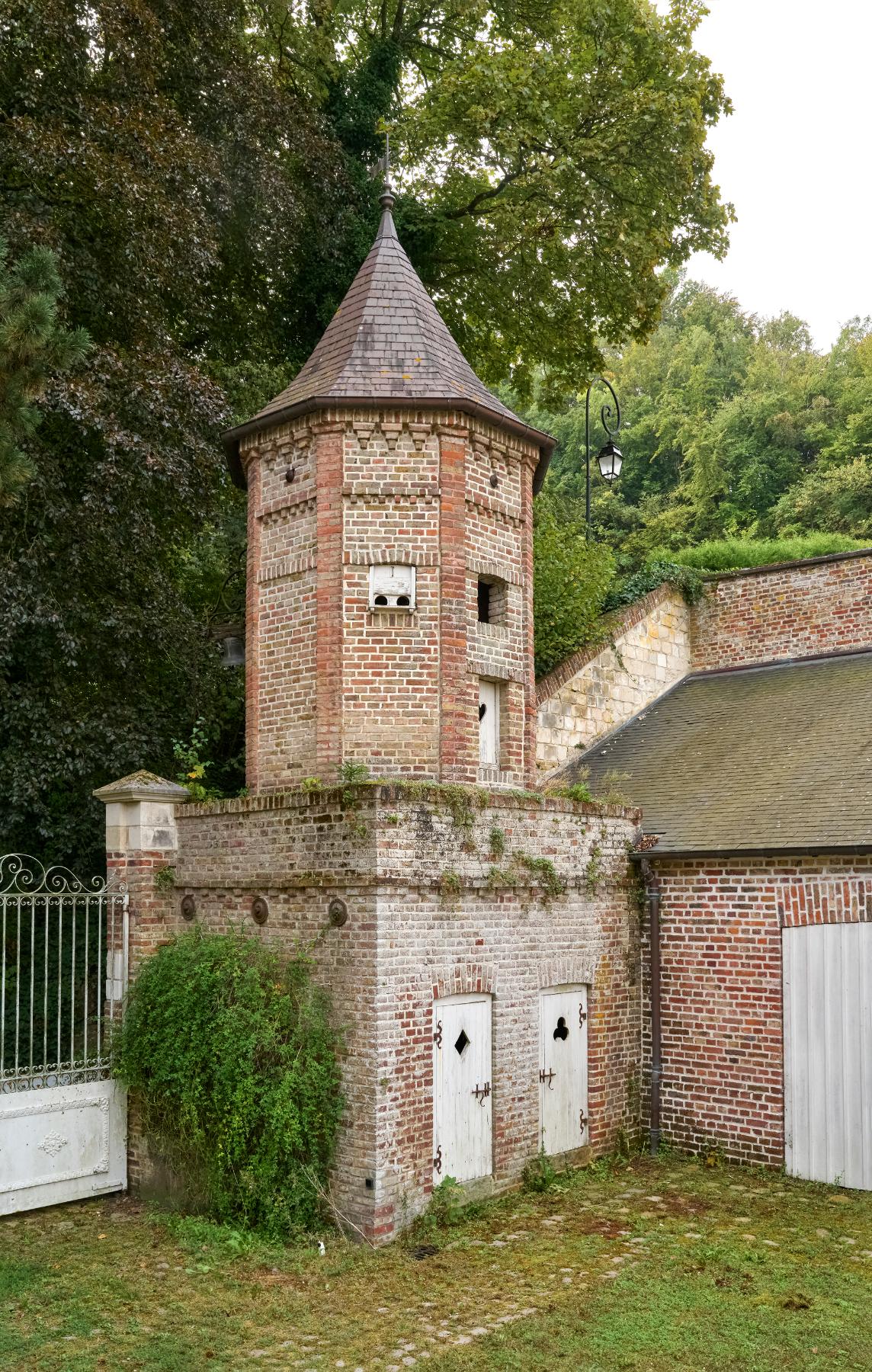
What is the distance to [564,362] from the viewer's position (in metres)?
20.7

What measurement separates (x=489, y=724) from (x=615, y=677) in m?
5.30

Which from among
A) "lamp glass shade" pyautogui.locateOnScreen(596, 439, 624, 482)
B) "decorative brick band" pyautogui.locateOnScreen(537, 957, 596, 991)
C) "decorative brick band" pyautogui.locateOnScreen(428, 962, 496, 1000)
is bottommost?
"decorative brick band" pyautogui.locateOnScreen(537, 957, 596, 991)

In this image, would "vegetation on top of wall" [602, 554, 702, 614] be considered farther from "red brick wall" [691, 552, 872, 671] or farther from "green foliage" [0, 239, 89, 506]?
"green foliage" [0, 239, 89, 506]

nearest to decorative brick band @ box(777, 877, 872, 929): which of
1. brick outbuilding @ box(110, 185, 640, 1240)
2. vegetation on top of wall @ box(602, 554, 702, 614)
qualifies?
brick outbuilding @ box(110, 185, 640, 1240)

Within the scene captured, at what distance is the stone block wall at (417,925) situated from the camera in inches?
345

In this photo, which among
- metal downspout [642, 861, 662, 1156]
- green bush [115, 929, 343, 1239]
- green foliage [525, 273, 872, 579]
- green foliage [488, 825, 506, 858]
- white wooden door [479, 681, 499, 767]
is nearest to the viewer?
green bush [115, 929, 343, 1239]

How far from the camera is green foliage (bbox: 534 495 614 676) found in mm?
15906

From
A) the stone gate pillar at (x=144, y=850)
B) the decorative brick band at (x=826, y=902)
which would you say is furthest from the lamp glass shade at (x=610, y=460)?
the stone gate pillar at (x=144, y=850)

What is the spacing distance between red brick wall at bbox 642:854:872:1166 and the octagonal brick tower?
235 centimetres

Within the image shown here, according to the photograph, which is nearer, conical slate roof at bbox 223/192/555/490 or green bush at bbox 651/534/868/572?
conical slate roof at bbox 223/192/555/490

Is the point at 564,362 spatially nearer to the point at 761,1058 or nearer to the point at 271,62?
the point at 271,62

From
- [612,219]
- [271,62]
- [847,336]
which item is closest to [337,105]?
[271,62]

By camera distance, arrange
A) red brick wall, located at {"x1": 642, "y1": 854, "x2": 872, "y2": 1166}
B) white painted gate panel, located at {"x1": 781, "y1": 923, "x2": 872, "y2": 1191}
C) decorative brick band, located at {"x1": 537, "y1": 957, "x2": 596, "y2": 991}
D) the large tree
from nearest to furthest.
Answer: white painted gate panel, located at {"x1": 781, "y1": 923, "x2": 872, "y2": 1191} < decorative brick band, located at {"x1": 537, "y1": 957, "x2": 596, "y2": 991} < red brick wall, located at {"x1": 642, "y1": 854, "x2": 872, "y2": 1166} < the large tree

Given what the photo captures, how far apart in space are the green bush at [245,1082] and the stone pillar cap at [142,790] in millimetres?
1602
